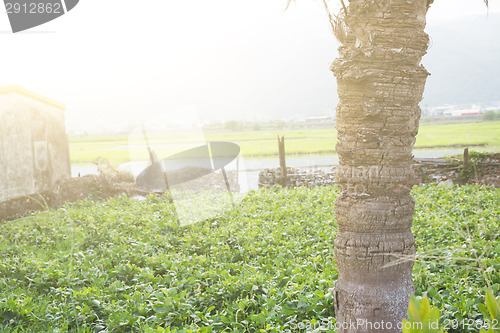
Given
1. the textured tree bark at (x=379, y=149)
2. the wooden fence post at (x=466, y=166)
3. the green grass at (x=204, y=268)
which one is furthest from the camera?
the wooden fence post at (x=466, y=166)

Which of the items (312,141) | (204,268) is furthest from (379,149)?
(312,141)

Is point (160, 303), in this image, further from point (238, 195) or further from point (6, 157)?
point (6, 157)

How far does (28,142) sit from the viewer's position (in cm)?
1005

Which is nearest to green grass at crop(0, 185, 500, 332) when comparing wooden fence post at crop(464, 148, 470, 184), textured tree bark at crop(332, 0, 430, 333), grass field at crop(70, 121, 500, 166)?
textured tree bark at crop(332, 0, 430, 333)

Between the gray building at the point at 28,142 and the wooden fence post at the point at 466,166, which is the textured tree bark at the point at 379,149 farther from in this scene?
the wooden fence post at the point at 466,166

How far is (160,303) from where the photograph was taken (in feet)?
11.8

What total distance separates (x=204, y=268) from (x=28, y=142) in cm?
714

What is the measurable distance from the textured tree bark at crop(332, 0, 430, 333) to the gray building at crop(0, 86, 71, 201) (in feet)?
29.3

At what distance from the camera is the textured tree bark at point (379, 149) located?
2547 millimetres

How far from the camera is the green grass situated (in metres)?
3.48

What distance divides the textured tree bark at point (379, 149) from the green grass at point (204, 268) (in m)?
0.35

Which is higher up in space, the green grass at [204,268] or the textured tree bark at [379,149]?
the textured tree bark at [379,149]

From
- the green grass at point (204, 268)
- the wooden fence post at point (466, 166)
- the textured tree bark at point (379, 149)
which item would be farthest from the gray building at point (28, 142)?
the wooden fence post at point (466, 166)

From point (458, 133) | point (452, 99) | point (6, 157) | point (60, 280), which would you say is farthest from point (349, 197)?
point (452, 99)
